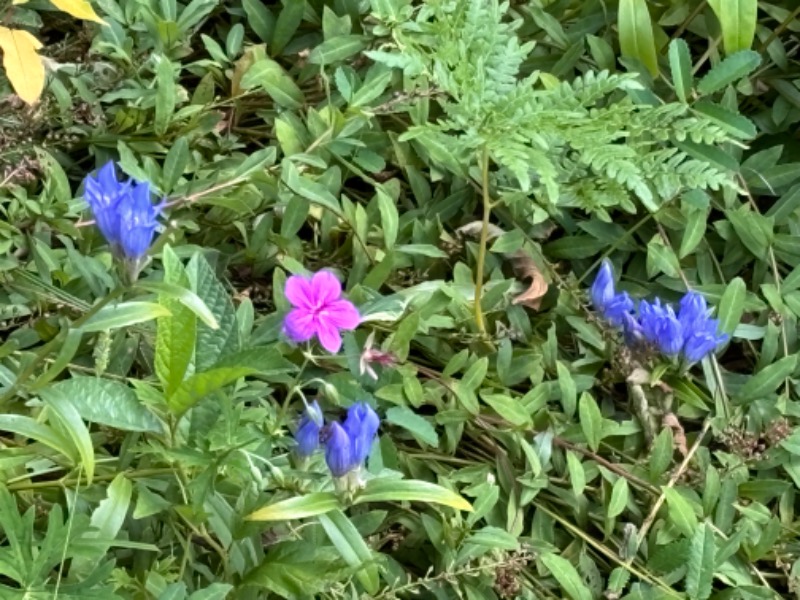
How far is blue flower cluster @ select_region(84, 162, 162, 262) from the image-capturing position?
0.76 m

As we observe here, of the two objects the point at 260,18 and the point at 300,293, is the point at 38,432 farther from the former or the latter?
the point at 260,18

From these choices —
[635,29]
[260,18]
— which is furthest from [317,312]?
[635,29]

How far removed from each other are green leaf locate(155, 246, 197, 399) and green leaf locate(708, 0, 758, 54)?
2.63 ft

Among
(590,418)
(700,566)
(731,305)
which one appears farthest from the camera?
(731,305)

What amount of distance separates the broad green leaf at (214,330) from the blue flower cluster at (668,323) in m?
0.50

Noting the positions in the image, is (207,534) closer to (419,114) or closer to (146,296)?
(146,296)

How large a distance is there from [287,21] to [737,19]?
55 centimetres

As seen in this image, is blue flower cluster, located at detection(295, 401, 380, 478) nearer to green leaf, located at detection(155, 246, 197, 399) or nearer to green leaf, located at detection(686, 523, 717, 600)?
green leaf, located at detection(155, 246, 197, 399)

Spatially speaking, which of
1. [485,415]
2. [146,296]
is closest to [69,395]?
[146,296]

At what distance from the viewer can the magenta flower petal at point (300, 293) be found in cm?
92

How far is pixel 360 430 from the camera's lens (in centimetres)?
85

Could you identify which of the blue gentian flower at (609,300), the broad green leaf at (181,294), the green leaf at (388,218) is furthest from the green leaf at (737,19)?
the broad green leaf at (181,294)

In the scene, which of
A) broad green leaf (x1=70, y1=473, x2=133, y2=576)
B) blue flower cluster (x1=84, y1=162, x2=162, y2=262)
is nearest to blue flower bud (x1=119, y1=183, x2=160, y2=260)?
blue flower cluster (x1=84, y1=162, x2=162, y2=262)

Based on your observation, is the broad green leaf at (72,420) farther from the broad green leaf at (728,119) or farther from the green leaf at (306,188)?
the broad green leaf at (728,119)
